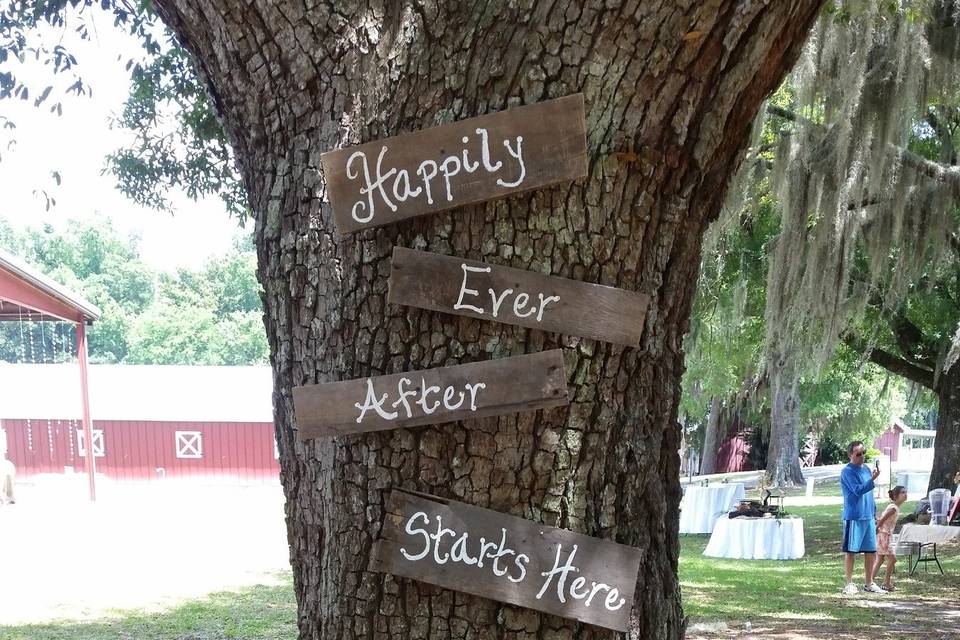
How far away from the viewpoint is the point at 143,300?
69.4m

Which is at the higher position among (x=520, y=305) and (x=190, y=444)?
(x=520, y=305)

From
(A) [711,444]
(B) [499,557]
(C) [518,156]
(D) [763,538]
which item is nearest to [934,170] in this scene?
(D) [763,538]

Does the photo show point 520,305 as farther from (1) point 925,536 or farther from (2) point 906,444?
(2) point 906,444

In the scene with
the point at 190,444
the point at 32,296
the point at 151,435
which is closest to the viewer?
the point at 32,296

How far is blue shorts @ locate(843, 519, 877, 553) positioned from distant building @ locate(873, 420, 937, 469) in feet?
92.7

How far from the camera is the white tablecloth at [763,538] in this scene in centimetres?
1214

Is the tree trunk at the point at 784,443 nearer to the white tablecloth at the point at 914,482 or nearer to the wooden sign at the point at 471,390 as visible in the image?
the white tablecloth at the point at 914,482

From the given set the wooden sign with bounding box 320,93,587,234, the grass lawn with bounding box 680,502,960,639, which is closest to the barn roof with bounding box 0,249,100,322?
the grass lawn with bounding box 680,502,960,639

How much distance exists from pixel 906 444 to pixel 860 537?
4646cm

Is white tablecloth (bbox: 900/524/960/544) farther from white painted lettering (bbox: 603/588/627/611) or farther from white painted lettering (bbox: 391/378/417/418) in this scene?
white painted lettering (bbox: 391/378/417/418)

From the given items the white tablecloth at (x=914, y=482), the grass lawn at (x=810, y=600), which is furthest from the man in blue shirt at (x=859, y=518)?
the white tablecloth at (x=914, y=482)

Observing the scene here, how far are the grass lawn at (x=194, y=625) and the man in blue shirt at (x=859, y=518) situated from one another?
17.3 ft

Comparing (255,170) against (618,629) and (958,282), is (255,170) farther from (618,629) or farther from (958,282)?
(958,282)

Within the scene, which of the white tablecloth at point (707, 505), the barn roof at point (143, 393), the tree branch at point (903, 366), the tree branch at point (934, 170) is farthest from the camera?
the barn roof at point (143, 393)
